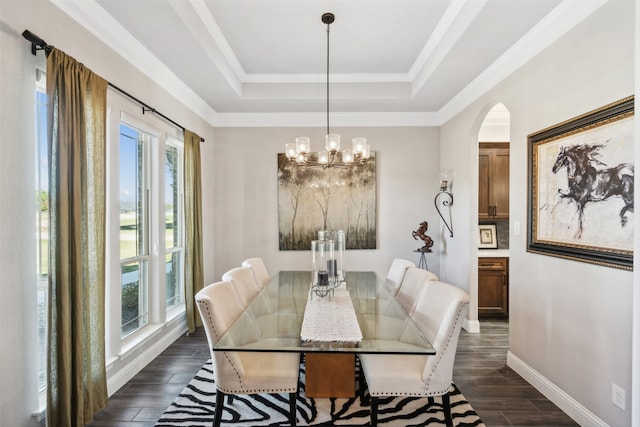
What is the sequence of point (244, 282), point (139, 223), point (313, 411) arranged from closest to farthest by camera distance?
point (313, 411) → point (244, 282) → point (139, 223)

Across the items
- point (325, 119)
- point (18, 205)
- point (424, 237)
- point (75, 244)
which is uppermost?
point (325, 119)

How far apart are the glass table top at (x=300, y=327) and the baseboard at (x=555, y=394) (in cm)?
134

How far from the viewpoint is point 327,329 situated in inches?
64.4

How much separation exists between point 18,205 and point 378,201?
3.61 meters

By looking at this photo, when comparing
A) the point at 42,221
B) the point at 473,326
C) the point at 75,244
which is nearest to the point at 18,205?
the point at 42,221

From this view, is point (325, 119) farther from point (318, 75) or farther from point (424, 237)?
point (424, 237)

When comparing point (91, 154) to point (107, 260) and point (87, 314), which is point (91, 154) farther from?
point (87, 314)

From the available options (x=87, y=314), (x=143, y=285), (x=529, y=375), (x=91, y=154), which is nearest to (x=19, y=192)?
(x=91, y=154)

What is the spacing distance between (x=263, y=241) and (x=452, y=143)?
282cm

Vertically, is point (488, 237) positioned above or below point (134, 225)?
below

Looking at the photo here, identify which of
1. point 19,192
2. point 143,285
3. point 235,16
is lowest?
point 143,285

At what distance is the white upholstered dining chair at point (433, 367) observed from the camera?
167cm

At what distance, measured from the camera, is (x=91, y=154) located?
203 cm

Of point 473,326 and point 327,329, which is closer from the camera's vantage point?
point 327,329
